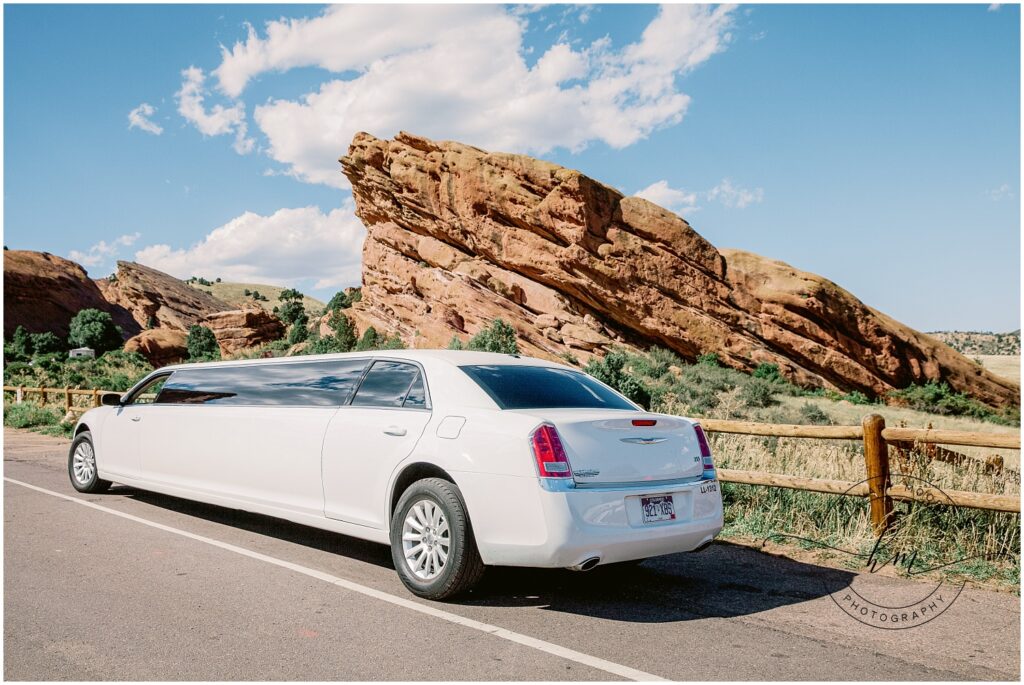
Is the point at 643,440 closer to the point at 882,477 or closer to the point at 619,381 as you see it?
the point at 882,477

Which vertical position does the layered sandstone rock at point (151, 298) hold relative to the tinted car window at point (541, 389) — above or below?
above

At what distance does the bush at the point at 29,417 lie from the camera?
64.6ft

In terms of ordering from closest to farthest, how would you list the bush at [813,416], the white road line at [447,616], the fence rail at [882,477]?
the white road line at [447,616] < the fence rail at [882,477] < the bush at [813,416]

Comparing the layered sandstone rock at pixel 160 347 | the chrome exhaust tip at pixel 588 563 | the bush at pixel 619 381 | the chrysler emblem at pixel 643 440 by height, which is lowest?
the chrome exhaust tip at pixel 588 563

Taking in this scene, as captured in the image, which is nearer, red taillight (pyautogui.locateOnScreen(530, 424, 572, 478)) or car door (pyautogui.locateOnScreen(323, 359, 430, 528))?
red taillight (pyautogui.locateOnScreen(530, 424, 572, 478))

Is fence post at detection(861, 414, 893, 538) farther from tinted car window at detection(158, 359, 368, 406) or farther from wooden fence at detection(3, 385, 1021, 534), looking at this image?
tinted car window at detection(158, 359, 368, 406)

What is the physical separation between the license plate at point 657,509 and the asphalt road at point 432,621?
0.56m

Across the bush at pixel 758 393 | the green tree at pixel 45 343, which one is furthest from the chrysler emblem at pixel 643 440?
the green tree at pixel 45 343

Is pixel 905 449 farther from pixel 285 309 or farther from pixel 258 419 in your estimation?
pixel 285 309

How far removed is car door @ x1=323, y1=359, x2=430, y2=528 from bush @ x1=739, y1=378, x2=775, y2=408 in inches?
893

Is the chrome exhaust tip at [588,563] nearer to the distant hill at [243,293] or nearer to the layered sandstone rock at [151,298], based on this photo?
the layered sandstone rock at [151,298]

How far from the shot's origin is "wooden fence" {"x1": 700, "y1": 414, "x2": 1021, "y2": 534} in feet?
20.5

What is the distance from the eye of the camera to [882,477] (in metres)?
6.79

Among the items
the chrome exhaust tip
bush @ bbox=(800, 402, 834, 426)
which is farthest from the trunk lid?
bush @ bbox=(800, 402, 834, 426)
